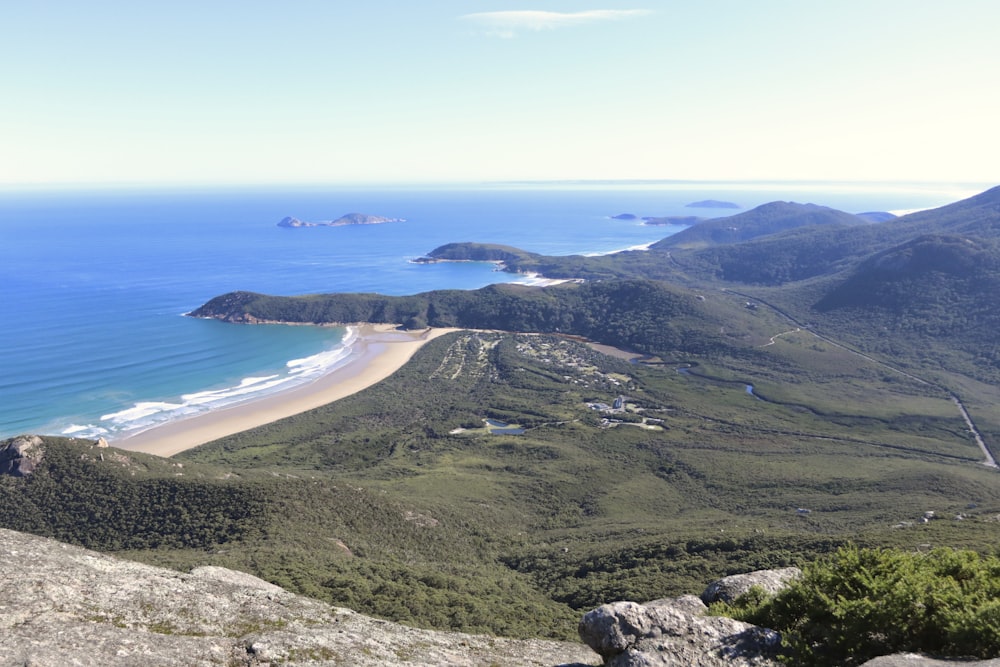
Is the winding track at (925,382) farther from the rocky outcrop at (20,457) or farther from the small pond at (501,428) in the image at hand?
the rocky outcrop at (20,457)

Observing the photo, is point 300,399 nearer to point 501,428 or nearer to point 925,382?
point 501,428

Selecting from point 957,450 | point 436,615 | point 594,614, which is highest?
point 594,614

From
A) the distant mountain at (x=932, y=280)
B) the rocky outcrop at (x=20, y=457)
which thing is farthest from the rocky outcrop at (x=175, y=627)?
the distant mountain at (x=932, y=280)

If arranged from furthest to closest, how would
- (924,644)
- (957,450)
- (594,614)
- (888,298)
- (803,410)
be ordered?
(888,298) < (803,410) < (957,450) < (594,614) < (924,644)

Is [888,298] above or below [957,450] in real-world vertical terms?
above

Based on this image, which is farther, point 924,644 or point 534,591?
point 534,591

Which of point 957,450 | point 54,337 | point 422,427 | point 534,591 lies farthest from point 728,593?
point 54,337

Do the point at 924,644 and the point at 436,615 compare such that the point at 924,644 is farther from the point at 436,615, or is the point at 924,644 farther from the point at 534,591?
the point at 534,591
